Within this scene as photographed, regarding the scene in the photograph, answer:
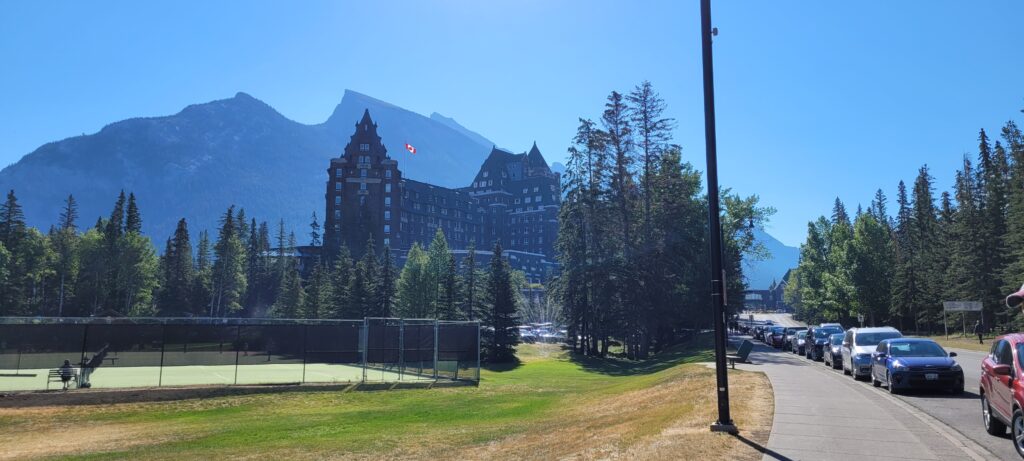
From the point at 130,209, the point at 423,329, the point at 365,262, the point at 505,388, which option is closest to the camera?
the point at 505,388

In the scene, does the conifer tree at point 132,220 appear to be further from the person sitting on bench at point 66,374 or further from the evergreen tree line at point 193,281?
the person sitting on bench at point 66,374

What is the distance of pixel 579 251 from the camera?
6431cm

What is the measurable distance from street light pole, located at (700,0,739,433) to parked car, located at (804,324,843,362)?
25.8 meters

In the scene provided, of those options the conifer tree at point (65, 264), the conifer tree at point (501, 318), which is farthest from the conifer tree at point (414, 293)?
the conifer tree at point (65, 264)

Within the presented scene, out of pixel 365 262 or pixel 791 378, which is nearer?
pixel 791 378

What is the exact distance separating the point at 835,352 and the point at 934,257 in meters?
60.3

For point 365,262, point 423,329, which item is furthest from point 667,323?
point 365,262

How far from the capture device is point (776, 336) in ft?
170

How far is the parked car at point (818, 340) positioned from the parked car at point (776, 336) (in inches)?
542

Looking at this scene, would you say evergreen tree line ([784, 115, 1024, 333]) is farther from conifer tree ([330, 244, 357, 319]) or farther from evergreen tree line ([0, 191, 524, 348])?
conifer tree ([330, 244, 357, 319])

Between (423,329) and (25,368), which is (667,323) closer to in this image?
(423,329)

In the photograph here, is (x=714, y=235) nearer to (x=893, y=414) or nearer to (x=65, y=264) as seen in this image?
(x=893, y=414)

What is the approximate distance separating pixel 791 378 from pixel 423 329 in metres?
→ 24.4

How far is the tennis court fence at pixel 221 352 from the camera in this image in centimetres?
3167
